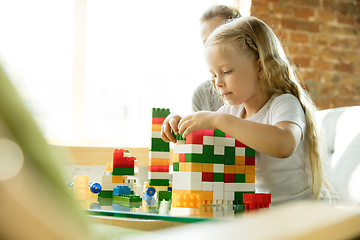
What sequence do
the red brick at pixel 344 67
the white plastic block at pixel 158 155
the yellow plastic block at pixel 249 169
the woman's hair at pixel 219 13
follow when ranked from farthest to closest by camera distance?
the red brick at pixel 344 67 < the woman's hair at pixel 219 13 < the white plastic block at pixel 158 155 < the yellow plastic block at pixel 249 169

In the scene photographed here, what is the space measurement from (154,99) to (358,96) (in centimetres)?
161

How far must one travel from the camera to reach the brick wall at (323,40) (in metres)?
2.47

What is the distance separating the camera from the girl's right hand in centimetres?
101

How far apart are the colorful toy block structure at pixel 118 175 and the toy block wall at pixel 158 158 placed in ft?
0.22

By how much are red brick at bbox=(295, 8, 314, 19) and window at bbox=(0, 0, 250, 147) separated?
1.73ft

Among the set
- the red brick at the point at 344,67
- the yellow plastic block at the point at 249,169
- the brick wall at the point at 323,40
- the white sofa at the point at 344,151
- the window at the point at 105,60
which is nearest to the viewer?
the yellow plastic block at the point at 249,169

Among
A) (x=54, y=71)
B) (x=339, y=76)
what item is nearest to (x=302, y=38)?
(x=339, y=76)

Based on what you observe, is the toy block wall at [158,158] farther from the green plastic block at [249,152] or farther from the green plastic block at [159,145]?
the green plastic block at [249,152]

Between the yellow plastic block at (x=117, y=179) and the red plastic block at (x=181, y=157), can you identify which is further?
the yellow plastic block at (x=117, y=179)

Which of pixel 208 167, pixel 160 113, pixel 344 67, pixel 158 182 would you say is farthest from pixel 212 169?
pixel 344 67

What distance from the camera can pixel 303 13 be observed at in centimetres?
252

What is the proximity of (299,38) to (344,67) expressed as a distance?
1.47 feet

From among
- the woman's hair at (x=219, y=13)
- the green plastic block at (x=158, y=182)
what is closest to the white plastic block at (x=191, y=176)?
the green plastic block at (x=158, y=182)

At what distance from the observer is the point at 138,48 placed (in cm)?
248
